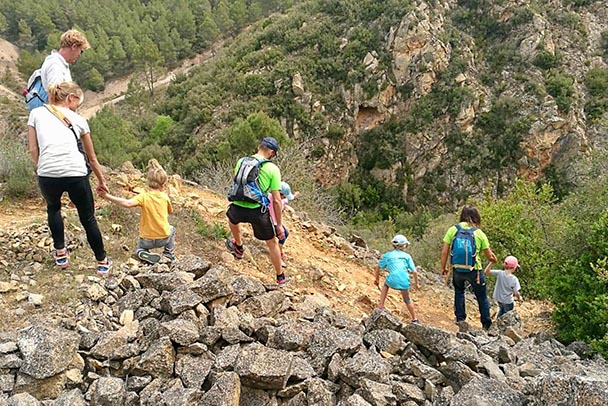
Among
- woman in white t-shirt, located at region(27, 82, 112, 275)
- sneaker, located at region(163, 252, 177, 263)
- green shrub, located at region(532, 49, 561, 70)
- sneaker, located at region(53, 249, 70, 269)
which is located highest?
green shrub, located at region(532, 49, 561, 70)

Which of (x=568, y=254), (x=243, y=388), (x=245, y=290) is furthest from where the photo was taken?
(x=568, y=254)

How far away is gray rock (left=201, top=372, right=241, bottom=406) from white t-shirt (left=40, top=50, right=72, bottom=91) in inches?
117

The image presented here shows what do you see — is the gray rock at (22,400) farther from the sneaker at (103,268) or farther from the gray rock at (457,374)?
the gray rock at (457,374)

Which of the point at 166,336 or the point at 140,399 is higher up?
the point at 166,336

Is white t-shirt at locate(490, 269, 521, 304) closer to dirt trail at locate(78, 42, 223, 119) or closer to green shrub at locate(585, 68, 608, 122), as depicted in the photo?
green shrub at locate(585, 68, 608, 122)

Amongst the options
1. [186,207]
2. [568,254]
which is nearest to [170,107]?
[186,207]

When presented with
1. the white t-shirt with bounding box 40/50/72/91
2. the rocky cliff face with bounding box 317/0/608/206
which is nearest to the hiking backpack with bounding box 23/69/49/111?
the white t-shirt with bounding box 40/50/72/91

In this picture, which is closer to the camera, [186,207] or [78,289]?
[78,289]

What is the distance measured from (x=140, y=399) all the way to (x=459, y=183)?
31.6 metres

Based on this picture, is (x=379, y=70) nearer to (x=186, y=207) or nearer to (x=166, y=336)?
(x=186, y=207)

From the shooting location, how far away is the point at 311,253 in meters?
7.12

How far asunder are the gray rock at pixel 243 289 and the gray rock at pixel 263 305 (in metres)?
0.07

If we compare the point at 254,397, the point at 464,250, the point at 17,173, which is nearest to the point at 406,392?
the point at 254,397

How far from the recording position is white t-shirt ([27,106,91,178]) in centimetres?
365
